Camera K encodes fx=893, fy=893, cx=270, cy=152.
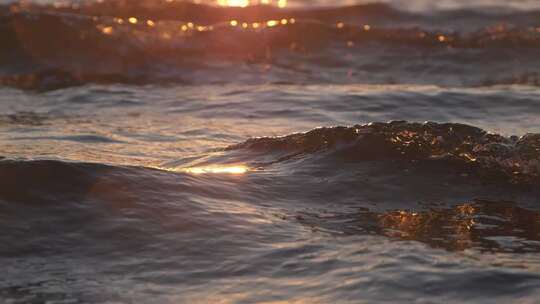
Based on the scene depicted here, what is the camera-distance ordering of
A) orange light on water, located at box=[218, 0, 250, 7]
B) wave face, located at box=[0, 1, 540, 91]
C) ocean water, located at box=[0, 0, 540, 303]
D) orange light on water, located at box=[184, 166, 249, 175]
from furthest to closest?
orange light on water, located at box=[218, 0, 250, 7] → wave face, located at box=[0, 1, 540, 91] → orange light on water, located at box=[184, 166, 249, 175] → ocean water, located at box=[0, 0, 540, 303]

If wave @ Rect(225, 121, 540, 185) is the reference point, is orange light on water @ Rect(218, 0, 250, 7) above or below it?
above

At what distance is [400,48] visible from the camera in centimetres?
1222

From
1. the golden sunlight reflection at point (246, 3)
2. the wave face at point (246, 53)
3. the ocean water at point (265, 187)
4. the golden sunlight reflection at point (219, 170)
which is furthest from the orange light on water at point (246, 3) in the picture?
the golden sunlight reflection at point (219, 170)

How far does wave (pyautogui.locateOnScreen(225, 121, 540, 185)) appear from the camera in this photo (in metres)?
5.08

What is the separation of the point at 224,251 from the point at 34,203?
3.30 feet

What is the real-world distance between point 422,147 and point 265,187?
1.08m

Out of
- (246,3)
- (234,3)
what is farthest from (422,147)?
(234,3)

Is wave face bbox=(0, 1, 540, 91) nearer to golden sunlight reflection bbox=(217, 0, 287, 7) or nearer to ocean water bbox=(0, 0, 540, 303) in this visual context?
ocean water bbox=(0, 0, 540, 303)

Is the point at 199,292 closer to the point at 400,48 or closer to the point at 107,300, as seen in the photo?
the point at 107,300

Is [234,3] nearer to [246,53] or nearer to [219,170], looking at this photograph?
[246,53]

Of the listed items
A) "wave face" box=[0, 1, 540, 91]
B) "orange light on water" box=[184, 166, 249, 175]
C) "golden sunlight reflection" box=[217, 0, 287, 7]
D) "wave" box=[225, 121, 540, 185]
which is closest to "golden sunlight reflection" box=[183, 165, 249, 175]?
"orange light on water" box=[184, 166, 249, 175]

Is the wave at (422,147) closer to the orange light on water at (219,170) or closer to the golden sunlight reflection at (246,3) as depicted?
the orange light on water at (219,170)

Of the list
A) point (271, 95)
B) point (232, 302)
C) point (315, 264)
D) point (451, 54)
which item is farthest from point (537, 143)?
point (451, 54)

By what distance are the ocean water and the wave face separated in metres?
0.10
